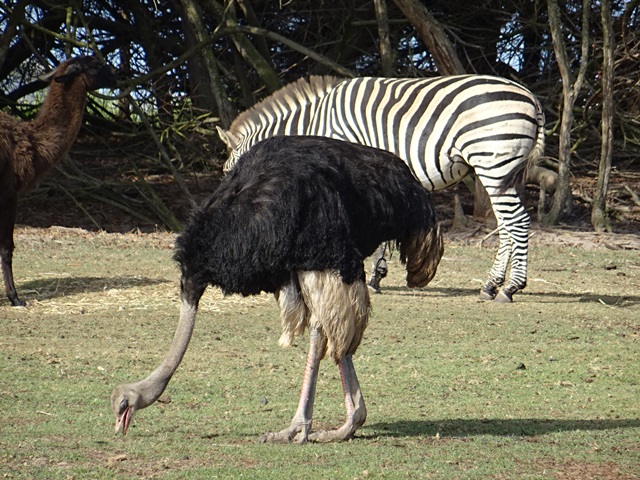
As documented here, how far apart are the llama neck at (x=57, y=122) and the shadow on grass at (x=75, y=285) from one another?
116cm

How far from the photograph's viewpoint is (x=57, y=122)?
411 inches

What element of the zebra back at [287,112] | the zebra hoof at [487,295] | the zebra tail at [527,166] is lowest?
the zebra hoof at [487,295]

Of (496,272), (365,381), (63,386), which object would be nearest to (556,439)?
(365,381)

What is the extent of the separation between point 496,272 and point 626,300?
136cm

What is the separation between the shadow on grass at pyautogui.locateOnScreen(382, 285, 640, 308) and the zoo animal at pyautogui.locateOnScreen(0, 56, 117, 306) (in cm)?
357

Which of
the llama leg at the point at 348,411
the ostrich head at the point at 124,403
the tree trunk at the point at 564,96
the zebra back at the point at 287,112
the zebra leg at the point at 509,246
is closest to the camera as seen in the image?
the ostrich head at the point at 124,403

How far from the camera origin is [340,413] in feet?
21.0

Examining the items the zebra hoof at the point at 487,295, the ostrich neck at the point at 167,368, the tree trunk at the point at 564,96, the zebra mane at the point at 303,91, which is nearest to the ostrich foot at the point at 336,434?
the ostrich neck at the point at 167,368

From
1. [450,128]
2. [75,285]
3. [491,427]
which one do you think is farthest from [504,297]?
[491,427]

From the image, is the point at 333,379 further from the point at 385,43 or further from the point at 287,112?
the point at 385,43

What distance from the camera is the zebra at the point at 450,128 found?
1034cm

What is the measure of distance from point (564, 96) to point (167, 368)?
10203 millimetres

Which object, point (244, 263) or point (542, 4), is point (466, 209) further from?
point (244, 263)

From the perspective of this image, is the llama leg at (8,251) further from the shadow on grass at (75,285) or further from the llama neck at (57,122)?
the llama neck at (57,122)
